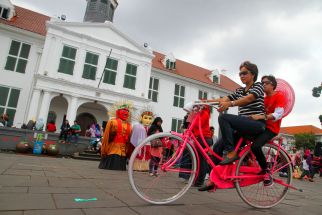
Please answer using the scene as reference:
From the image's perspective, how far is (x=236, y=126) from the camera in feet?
11.7

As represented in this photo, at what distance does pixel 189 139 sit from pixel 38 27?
22459 mm

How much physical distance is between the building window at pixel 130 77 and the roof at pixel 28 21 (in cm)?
716

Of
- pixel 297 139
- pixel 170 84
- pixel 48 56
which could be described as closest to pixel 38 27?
pixel 48 56

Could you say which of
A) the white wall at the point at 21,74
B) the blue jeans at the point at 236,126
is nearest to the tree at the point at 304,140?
the white wall at the point at 21,74

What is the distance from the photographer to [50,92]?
1894 centimetres

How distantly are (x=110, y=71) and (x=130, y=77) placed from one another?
1808 mm

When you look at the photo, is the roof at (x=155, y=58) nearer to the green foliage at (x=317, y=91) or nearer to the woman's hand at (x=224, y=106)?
the green foliage at (x=317, y=91)

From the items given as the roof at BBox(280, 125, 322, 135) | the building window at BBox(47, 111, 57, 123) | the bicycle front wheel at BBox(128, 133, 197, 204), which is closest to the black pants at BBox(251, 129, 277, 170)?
the bicycle front wheel at BBox(128, 133, 197, 204)

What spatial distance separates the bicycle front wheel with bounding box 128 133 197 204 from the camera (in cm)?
315

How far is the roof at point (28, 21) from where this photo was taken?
67.2 ft

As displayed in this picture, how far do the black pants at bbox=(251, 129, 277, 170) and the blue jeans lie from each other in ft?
0.34

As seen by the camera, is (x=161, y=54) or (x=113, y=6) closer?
(x=113, y=6)

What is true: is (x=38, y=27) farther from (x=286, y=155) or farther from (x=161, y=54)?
(x=286, y=155)

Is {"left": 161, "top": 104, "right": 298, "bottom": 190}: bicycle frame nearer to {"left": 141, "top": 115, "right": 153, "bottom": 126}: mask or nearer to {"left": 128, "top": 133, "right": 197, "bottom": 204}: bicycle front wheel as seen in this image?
{"left": 128, "top": 133, "right": 197, "bottom": 204}: bicycle front wheel
